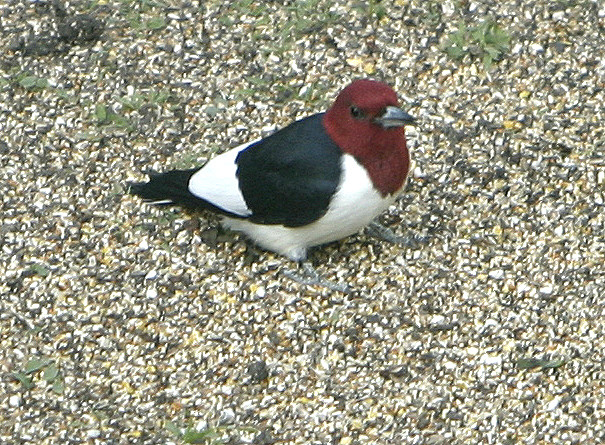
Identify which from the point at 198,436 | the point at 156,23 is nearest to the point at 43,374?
the point at 198,436

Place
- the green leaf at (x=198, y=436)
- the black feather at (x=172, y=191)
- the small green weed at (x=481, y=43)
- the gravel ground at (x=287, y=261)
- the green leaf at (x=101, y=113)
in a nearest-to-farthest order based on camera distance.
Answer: the green leaf at (x=198, y=436)
the gravel ground at (x=287, y=261)
the black feather at (x=172, y=191)
the green leaf at (x=101, y=113)
the small green weed at (x=481, y=43)

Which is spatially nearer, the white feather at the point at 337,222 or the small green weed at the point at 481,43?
the white feather at the point at 337,222

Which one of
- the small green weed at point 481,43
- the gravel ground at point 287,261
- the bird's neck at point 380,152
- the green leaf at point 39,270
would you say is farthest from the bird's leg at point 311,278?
the small green weed at point 481,43

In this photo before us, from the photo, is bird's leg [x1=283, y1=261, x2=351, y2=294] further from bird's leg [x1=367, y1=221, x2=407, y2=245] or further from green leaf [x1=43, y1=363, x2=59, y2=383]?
green leaf [x1=43, y1=363, x2=59, y2=383]

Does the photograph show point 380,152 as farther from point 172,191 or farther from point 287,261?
point 172,191

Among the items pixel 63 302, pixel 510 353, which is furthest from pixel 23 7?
pixel 510 353

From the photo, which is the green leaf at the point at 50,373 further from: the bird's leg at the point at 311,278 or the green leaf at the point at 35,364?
the bird's leg at the point at 311,278

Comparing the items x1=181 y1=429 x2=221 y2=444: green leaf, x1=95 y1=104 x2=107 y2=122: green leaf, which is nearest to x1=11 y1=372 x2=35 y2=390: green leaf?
x1=181 y1=429 x2=221 y2=444: green leaf
